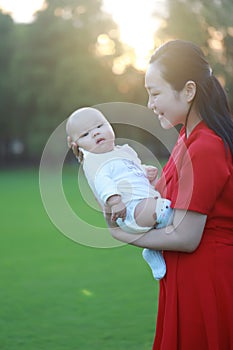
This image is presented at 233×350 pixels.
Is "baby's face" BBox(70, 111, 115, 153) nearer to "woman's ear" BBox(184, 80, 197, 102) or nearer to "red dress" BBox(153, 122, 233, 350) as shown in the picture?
"red dress" BBox(153, 122, 233, 350)

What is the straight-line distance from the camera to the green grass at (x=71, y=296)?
510cm

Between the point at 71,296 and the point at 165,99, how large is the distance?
450 centimetres

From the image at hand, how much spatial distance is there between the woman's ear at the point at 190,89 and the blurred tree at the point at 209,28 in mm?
7362

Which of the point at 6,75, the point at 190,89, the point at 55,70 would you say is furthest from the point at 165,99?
the point at 6,75

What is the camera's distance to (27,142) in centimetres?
4094

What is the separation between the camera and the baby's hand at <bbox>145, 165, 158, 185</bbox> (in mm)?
2803

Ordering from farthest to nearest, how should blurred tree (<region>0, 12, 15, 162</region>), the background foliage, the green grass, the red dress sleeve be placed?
blurred tree (<region>0, 12, 15, 162</region>) < the background foliage < the green grass < the red dress sleeve

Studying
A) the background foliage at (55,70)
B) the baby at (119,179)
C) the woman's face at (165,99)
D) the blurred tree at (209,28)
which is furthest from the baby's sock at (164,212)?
the background foliage at (55,70)

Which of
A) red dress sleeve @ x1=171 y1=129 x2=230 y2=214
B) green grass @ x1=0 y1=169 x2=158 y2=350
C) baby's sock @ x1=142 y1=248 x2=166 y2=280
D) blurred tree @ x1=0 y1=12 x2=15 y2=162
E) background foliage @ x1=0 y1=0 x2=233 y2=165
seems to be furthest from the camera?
blurred tree @ x1=0 y1=12 x2=15 y2=162

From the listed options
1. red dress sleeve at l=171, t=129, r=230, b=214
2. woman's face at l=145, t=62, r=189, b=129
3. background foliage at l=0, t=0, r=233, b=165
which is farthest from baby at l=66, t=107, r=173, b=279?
background foliage at l=0, t=0, r=233, b=165

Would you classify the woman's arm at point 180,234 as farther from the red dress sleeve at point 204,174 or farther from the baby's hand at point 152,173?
the baby's hand at point 152,173

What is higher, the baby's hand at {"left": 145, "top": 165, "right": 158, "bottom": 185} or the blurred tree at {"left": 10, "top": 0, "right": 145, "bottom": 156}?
the baby's hand at {"left": 145, "top": 165, "right": 158, "bottom": 185}

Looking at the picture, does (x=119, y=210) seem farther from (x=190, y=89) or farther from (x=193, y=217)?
(x=190, y=89)

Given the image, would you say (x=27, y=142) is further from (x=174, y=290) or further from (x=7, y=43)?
(x=174, y=290)
